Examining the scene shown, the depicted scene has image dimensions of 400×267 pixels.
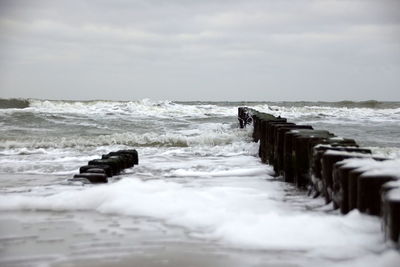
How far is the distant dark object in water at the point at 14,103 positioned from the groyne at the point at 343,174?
29663 mm

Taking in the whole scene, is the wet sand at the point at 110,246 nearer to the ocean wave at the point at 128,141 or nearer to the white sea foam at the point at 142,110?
the ocean wave at the point at 128,141

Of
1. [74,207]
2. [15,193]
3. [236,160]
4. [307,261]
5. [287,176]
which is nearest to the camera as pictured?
[307,261]

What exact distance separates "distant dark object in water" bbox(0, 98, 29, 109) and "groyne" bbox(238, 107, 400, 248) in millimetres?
29663

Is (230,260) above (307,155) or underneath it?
underneath

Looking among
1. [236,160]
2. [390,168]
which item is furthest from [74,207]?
[236,160]

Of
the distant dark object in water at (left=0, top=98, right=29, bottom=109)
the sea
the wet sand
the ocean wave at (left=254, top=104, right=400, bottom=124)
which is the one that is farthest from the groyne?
the distant dark object in water at (left=0, top=98, right=29, bottom=109)

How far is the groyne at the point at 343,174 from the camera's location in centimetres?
238

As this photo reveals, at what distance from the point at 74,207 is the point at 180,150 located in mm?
4868

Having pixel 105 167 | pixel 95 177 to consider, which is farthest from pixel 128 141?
pixel 95 177

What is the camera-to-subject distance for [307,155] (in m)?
4.36

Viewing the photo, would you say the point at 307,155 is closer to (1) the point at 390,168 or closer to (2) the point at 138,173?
(1) the point at 390,168

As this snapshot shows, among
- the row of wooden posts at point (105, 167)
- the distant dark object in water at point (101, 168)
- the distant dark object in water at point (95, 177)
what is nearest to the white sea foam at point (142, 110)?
the row of wooden posts at point (105, 167)

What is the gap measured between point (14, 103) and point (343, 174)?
32.8 m

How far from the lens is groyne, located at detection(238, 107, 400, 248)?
7.79ft
